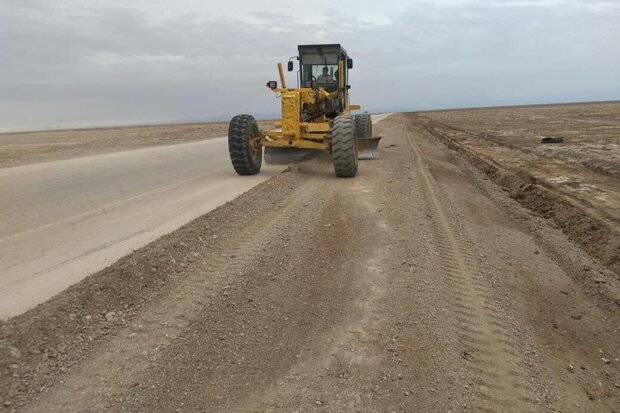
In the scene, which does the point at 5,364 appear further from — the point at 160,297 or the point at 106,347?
the point at 160,297

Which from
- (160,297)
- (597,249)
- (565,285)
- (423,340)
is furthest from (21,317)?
(597,249)

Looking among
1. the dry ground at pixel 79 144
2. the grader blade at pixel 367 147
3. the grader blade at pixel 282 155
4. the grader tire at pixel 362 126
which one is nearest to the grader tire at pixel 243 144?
the grader blade at pixel 282 155

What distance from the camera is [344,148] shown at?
10.5 metres

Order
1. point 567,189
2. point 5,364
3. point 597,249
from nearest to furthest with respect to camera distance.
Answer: point 5,364 < point 597,249 < point 567,189

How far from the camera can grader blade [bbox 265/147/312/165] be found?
13.4m

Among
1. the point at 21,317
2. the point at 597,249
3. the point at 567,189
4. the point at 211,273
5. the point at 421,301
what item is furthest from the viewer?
the point at 567,189

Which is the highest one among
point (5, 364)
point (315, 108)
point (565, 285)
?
point (315, 108)

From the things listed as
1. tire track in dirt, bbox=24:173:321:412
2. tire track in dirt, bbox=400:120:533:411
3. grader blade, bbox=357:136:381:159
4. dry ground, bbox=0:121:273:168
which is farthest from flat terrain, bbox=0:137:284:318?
dry ground, bbox=0:121:273:168

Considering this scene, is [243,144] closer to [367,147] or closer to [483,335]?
[367,147]

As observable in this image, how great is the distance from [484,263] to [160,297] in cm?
371

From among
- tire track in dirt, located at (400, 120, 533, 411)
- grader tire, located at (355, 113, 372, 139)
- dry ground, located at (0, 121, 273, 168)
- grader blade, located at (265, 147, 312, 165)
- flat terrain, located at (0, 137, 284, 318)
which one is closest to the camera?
tire track in dirt, located at (400, 120, 533, 411)

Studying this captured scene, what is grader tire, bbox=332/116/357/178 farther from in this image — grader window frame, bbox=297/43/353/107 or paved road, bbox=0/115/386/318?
grader window frame, bbox=297/43/353/107

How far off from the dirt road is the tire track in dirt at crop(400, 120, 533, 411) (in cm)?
1

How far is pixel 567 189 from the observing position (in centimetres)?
1052
